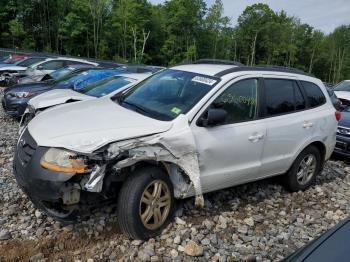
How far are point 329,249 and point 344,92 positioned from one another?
37.3 ft

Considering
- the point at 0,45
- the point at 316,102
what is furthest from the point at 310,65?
the point at 316,102

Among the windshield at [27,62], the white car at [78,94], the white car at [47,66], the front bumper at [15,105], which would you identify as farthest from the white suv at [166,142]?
the windshield at [27,62]

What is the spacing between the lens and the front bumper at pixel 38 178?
3.76 meters

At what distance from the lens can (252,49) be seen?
6956 cm

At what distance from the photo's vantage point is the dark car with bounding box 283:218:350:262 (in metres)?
2.15

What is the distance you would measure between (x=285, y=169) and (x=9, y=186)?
3.75 metres

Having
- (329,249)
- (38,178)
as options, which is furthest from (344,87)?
(329,249)

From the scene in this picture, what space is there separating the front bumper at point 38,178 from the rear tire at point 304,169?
134 inches

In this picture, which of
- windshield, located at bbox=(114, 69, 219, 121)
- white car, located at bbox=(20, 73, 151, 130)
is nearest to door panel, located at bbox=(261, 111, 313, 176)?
windshield, located at bbox=(114, 69, 219, 121)

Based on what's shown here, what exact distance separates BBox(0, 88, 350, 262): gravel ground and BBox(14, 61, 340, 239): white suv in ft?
0.87

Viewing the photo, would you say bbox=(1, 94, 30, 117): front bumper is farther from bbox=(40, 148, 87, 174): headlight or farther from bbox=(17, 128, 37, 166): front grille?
bbox=(40, 148, 87, 174): headlight

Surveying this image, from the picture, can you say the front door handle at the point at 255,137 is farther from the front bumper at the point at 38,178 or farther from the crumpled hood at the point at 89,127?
the front bumper at the point at 38,178

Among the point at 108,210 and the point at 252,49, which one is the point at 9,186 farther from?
the point at 252,49

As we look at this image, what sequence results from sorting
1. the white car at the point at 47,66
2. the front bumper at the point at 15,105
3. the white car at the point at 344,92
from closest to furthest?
the front bumper at the point at 15,105 < the white car at the point at 344,92 < the white car at the point at 47,66
